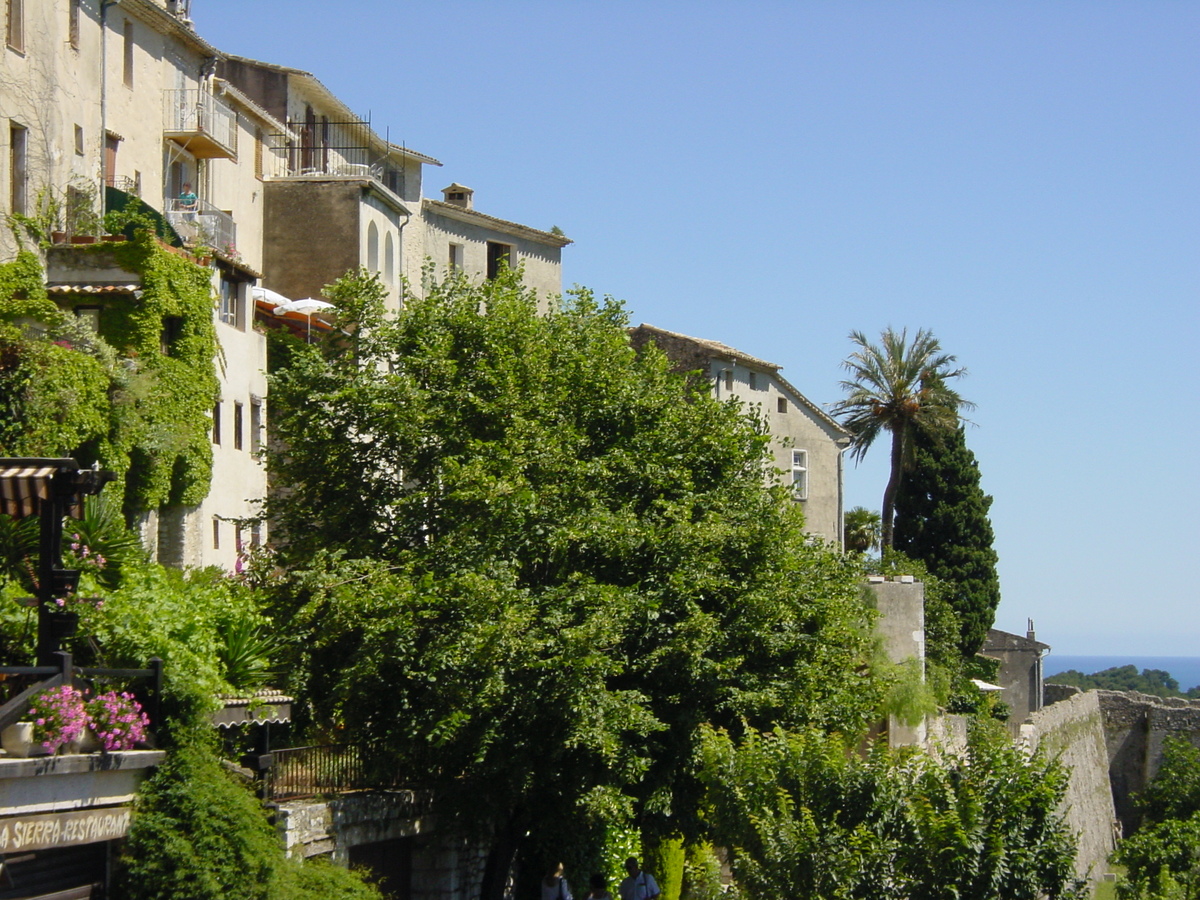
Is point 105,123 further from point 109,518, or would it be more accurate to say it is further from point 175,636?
point 175,636

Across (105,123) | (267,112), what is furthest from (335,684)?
(267,112)

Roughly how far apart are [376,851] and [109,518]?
21.9 ft

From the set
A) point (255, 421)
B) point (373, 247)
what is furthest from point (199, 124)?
point (255, 421)

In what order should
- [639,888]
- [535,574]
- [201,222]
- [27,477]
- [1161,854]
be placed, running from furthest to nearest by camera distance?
[1161,854] → [201,222] → [535,574] → [639,888] → [27,477]

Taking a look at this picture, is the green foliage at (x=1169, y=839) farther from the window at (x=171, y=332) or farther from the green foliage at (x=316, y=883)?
the window at (x=171, y=332)

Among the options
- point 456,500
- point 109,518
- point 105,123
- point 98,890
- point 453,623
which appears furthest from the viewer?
point 105,123

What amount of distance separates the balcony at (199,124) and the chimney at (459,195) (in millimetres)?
16443

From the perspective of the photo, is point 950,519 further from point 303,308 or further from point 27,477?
point 27,477

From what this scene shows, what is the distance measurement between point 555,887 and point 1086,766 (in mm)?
37612

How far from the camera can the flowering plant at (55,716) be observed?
48.7 feet

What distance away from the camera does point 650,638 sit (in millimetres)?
24594

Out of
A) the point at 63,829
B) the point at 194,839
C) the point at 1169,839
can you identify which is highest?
the point at 63,829

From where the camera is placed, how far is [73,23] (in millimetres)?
31359

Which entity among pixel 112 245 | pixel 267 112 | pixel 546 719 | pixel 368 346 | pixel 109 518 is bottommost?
pixel 546 719
